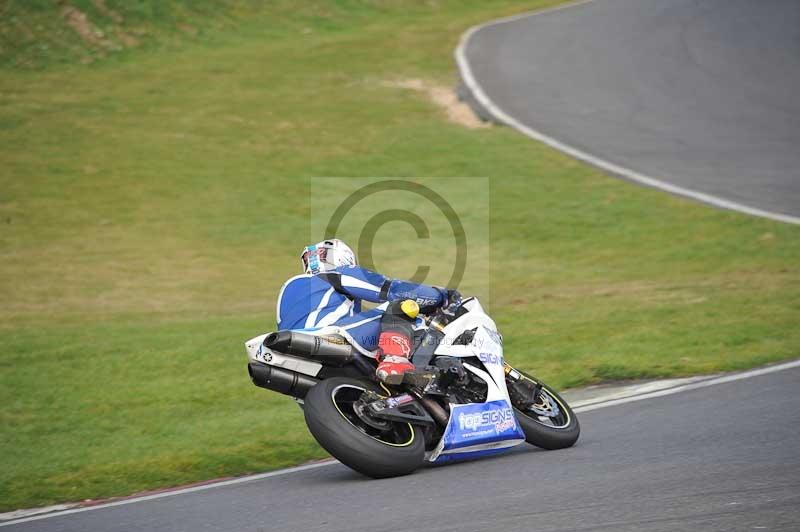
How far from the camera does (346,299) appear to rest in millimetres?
7039

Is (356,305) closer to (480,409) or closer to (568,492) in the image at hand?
(480,409)

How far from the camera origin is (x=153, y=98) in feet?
86.1

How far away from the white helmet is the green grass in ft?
5.76

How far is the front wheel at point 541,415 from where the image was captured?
709 centimetres

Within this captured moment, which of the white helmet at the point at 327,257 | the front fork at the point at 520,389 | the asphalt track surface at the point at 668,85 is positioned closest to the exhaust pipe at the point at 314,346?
the white helmet at the point at 327,257

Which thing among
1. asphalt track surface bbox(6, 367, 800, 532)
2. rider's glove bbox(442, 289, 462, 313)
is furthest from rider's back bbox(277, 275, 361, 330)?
asphalt track surface bbox(6, 367, 800, 532)

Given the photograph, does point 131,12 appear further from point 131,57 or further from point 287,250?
point 287,250

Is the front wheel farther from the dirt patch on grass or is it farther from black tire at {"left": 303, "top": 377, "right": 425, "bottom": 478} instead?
the dirt patch on grass

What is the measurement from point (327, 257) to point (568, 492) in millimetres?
2460

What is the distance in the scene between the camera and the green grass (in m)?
9.54

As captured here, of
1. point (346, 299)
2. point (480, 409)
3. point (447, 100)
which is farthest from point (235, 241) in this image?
point (480, 409)

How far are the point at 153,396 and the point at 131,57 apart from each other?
69.3ft

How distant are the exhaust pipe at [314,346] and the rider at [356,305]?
97 mm

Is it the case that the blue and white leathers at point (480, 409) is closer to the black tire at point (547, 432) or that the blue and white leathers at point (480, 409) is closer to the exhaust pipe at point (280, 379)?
the black tire at point (547, 432)
